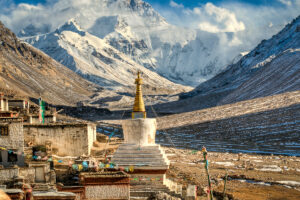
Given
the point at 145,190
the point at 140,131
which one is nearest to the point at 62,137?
the point at 140,131

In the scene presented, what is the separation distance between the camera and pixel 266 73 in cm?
8094

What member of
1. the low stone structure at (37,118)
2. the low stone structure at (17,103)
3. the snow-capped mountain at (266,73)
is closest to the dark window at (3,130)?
the low stone structure at (37,118)

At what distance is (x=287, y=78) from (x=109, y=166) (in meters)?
60.5

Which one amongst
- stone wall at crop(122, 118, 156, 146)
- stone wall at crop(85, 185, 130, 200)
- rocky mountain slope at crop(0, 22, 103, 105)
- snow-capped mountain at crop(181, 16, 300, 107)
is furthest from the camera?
rocky mountain slope at crop(0, 22, 103, 105)

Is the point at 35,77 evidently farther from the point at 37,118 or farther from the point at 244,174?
the point at 244,174

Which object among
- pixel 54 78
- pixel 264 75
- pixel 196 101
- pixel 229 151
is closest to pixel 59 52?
pixel 54 78

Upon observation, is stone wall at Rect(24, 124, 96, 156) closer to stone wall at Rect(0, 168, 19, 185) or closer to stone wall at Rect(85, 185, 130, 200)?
stone wall at Rect(0, 168, 19, 185)

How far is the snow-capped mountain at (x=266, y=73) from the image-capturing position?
70.6m

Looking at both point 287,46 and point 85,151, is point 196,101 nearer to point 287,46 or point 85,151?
point 287,46

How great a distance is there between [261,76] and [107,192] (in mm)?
73844

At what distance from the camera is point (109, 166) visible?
14.4 metres

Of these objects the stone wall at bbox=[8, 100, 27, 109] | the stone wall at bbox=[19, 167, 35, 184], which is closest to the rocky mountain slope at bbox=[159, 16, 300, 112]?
the stone wall at bbox=[8, 100, 27, 109]

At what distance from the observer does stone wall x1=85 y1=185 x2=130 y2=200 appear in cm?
1120

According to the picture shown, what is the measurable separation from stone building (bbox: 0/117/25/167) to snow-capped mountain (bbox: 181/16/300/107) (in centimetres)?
4996
